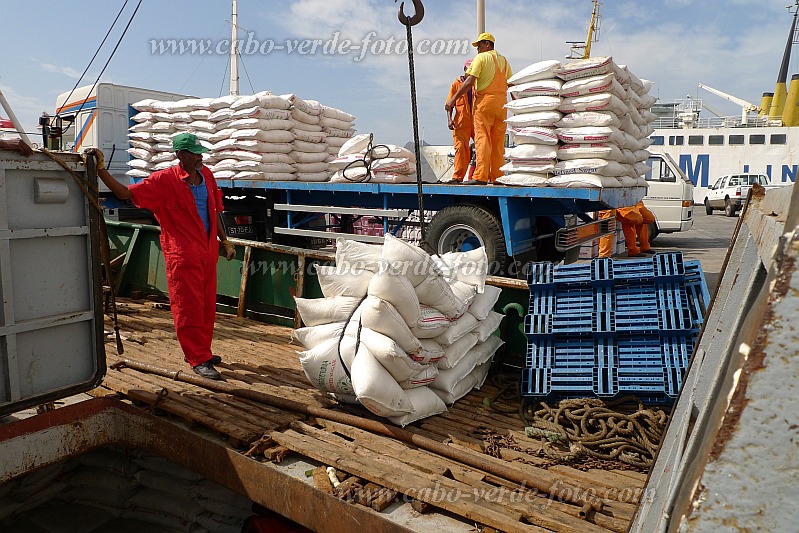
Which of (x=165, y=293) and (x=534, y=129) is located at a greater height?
(x=534, y=129)

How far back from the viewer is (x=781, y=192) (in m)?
1.31

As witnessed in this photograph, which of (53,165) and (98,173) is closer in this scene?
(53,165)

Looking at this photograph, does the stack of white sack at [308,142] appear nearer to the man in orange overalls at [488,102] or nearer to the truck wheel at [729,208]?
the man in orange overalls at [488,102]

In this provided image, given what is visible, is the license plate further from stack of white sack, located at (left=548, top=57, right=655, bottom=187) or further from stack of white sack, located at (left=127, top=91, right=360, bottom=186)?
stack of white sack, located at (left=548, top=57, right=655, bottom=187)

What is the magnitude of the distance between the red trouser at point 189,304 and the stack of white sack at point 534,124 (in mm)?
3470

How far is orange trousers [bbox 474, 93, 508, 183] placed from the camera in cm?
668

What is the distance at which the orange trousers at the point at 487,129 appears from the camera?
263 inches

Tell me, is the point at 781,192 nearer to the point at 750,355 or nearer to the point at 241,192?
the point at 750,355

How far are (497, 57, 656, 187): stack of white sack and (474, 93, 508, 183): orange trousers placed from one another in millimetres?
360

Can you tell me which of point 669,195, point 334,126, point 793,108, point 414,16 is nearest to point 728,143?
point 793,108

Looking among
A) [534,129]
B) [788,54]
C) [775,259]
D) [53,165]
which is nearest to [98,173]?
[53,165]

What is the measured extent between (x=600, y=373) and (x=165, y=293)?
15.5 ft

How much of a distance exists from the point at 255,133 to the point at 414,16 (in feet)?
13.6

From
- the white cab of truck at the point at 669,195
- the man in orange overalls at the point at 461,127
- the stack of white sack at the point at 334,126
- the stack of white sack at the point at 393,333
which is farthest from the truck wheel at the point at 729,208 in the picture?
the stack of white sack at the point at 393,333
